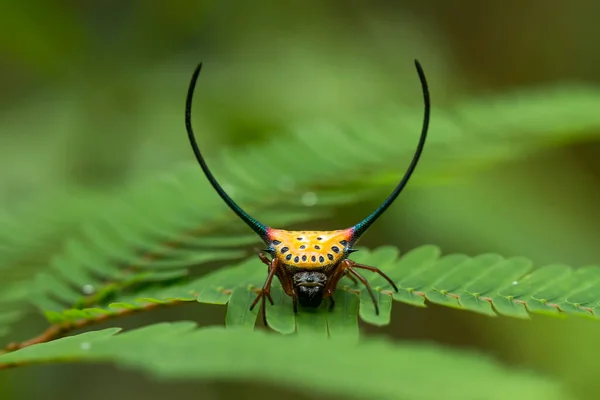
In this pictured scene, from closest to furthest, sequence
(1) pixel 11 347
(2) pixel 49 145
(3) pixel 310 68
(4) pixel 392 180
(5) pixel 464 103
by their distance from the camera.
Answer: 1. (1) pixel 11 347
2. (4) pixel 392 180
3. (5) pixel 464 103
4. (2) pixel 49 145
5. (3) pixel 310 68

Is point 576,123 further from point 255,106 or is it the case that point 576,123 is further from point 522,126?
point 255,106

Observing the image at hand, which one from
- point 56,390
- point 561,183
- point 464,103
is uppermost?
point 464,103

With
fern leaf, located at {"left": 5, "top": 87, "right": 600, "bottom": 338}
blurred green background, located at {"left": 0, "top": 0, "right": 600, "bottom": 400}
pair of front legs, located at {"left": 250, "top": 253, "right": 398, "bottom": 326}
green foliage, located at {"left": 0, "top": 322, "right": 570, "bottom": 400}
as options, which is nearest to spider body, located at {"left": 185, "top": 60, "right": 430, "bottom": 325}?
pair of front legs, located at {"left": 250, "top": 253, "right": 398, "bottom": 326}

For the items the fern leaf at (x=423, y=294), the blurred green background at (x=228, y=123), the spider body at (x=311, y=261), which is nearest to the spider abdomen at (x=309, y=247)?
the spider body at (x=311, y=261)

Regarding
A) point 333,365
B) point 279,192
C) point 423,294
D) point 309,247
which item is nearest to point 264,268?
point 309,247

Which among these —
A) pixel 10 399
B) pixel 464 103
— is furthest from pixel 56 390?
pixel 464 103

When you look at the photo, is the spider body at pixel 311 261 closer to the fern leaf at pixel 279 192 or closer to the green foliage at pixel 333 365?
the fern leaf at pixel 279 192
